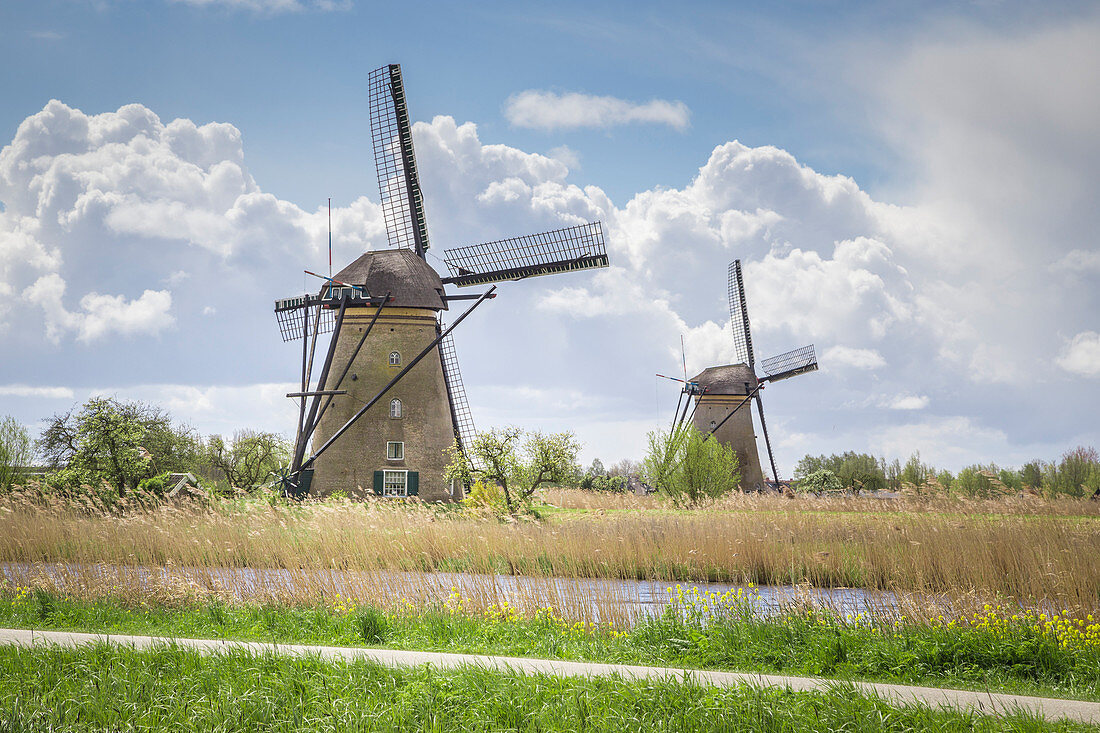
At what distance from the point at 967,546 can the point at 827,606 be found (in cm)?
419

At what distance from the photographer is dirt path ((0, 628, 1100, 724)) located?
5.71m

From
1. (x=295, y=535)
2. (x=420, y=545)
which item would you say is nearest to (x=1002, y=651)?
(x=420, y=545)

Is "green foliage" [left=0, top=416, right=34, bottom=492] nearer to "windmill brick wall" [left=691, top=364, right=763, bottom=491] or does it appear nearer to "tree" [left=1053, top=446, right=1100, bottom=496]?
"windmill brick wall" [left=691, top=364, right=763, bottom=491]

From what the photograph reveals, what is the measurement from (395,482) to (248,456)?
20575mm

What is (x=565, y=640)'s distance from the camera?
800 cm

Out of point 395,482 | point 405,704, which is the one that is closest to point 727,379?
point 395,482

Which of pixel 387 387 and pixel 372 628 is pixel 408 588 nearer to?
pixel 372 628

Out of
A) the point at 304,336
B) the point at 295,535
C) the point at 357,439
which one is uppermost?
the point at 304,336

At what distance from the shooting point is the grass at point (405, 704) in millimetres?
5242

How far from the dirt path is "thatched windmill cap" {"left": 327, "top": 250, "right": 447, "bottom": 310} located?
18102mm

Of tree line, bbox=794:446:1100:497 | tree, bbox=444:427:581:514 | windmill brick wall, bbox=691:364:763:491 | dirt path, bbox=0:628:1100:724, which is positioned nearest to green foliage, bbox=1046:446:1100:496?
tree line, bbox=794:446:1100:497

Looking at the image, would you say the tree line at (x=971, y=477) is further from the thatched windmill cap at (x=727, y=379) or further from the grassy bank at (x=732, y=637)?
the grassy bank at (x=732, y=637)

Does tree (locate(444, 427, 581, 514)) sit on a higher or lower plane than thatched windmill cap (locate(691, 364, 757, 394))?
lower

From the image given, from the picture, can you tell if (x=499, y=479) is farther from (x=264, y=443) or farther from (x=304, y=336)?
(x=264, y=443)
